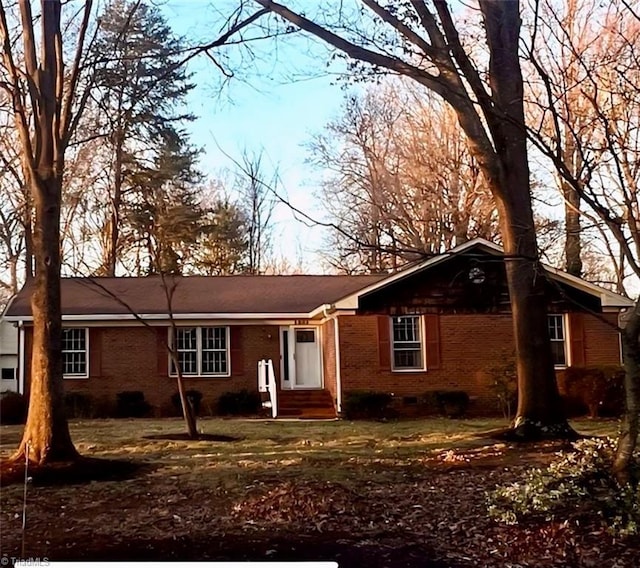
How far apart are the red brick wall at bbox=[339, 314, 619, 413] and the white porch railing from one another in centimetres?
112

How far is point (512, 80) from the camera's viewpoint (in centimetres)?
628

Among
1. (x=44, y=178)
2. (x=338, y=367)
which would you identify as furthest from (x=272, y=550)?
(x=338, y=367)

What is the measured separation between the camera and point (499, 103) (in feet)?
19.6

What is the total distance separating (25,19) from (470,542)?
18.1 ft

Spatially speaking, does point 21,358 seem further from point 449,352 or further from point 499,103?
point 499,103

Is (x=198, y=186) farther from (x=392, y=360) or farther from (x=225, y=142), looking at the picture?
(x=392, y=360)

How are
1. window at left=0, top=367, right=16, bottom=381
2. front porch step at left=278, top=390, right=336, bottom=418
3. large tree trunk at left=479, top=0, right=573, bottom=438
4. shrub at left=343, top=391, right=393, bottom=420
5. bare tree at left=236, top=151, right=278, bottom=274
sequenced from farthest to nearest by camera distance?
front porch step at left=278, top=390, right=336, bottom=418 < shrub at left=343, top=391, right=393, bottom=420 < window at left=0, top=367, right=16, bottom=381 < large tree trunk at left=479, top=0, right=573, bottom=438 < bare tree at left=236, top=151, right=278, bottom=274

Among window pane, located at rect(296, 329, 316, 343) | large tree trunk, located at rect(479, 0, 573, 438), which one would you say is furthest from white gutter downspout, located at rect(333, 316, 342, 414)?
large tree trunk, located at rect(479, 0, 573, 438)

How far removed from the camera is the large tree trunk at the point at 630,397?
14.0 feet

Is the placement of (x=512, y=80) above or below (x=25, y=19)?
below

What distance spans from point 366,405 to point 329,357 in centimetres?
161

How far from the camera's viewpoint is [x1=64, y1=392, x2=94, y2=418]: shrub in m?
10.4

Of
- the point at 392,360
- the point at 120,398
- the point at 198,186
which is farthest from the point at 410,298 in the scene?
the point at 120,398

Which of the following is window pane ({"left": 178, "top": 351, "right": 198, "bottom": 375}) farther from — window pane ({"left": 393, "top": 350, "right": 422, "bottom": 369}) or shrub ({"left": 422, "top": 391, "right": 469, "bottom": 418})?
shrub ({"left": 422, "top": 391, "right": 469, "bottom": 418})
